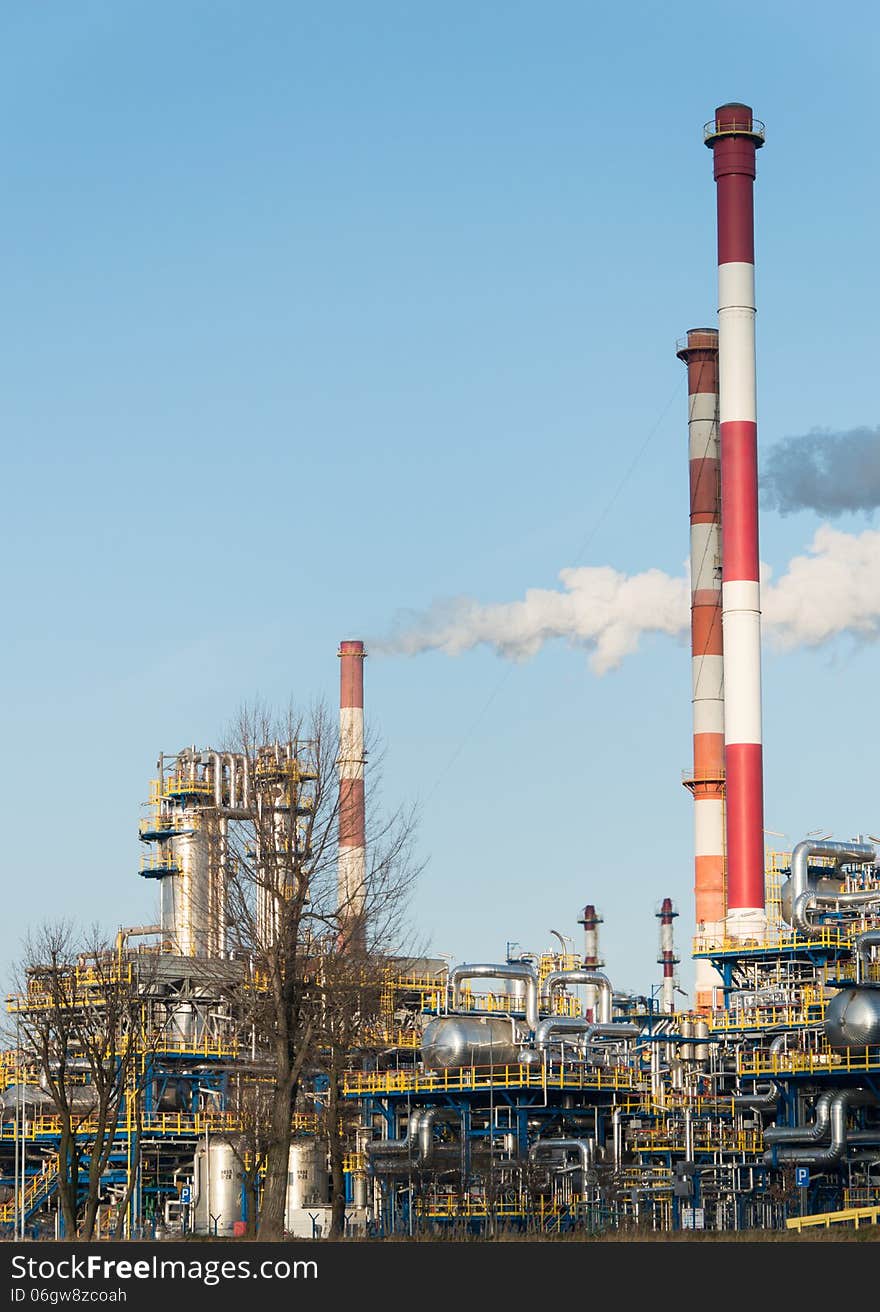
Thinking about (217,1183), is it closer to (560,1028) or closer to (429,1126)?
(429,1126)

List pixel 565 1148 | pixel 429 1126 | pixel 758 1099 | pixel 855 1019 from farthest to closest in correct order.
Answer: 1. pixel 429 1126
2. pixel 758 1099
3. pixel 565 1148
4. pixel 855 1019

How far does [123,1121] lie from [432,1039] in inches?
528

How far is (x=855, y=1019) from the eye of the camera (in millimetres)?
63938

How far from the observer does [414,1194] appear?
7088cm

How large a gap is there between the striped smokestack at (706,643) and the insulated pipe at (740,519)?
5.99 metres

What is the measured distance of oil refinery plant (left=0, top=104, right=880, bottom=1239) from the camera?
66.8 meters

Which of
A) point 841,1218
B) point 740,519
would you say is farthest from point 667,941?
point 841,1218

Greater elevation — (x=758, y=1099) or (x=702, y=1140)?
(x=758, y=1099)

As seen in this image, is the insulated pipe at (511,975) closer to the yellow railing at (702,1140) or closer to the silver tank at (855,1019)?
the yellow railing at (702,1140)

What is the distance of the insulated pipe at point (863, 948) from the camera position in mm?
66000

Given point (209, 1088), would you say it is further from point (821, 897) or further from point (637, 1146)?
point (821, 897)

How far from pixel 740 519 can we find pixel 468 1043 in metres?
24.9

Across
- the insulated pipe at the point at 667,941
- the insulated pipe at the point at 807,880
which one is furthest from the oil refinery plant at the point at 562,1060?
the insulated pipe at the point at 667,941

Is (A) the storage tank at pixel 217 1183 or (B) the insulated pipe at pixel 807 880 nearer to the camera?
(B) the insulated pipe at pixel 807 880
